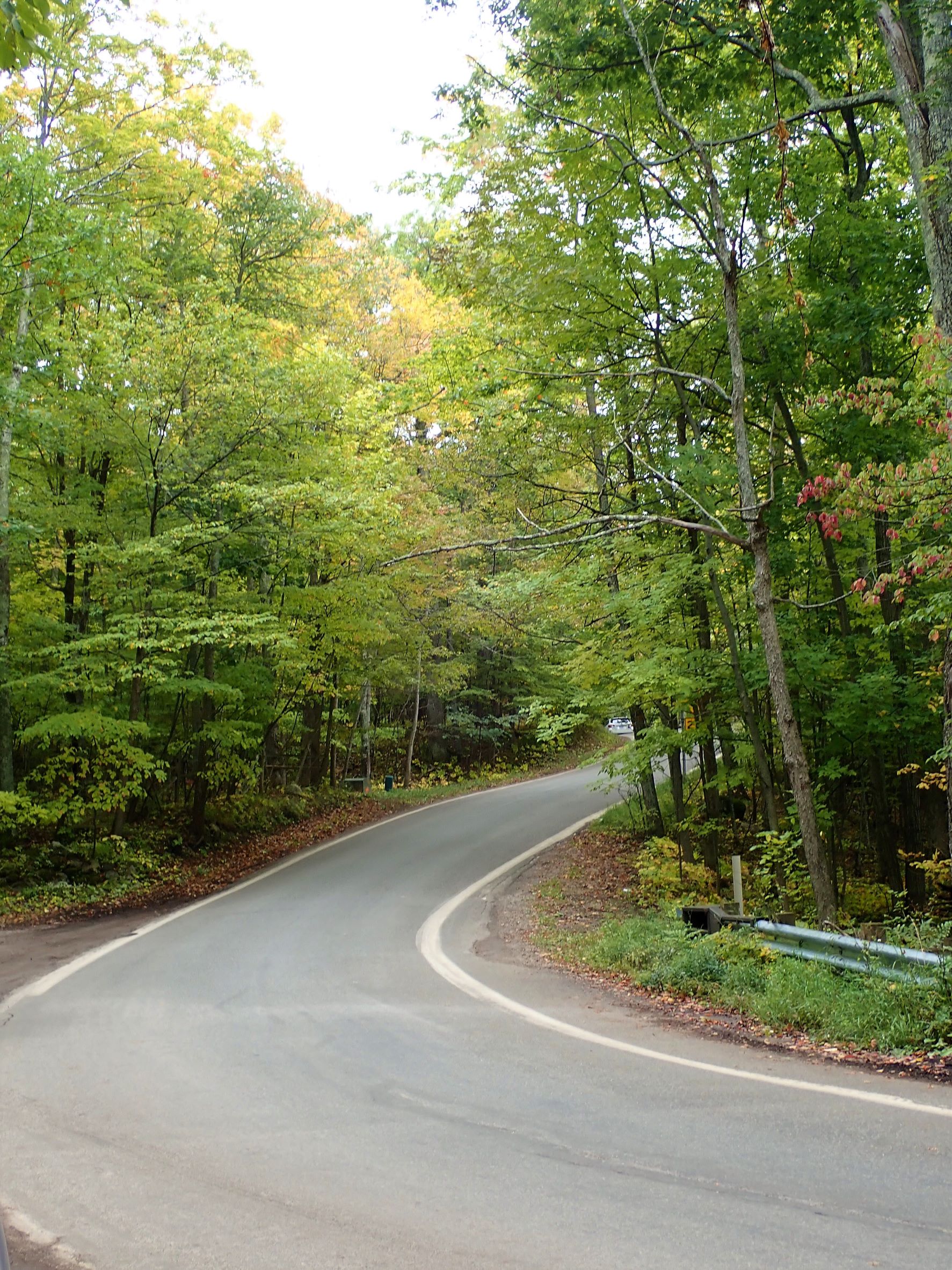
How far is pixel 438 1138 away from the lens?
4488mm

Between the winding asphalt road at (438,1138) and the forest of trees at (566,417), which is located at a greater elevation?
the forest of trees at (566,417)

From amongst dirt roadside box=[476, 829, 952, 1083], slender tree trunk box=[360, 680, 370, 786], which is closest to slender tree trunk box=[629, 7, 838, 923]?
dirt roadside box=[476, 829, 952, 1083]

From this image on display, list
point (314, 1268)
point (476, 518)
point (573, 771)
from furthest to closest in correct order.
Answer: point (573, 771) → point (476, 518) → point (314, 1268)

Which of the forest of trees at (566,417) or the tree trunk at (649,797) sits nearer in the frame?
the forest of trees at (566,417)

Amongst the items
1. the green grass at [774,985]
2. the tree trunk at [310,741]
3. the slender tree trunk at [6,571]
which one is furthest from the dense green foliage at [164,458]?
the green grass at [774,985]

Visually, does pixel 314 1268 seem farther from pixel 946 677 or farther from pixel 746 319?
pixel 746 319

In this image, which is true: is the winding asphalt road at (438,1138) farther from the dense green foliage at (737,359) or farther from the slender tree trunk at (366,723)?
the slender tree trunk at (366,723)

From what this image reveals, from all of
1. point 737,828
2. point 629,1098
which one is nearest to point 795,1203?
point 629,1098

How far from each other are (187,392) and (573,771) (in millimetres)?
21710

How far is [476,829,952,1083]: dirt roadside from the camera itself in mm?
5520

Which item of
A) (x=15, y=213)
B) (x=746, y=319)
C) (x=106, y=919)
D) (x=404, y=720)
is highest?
(x=15, y=213)

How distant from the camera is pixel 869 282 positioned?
10.3 m

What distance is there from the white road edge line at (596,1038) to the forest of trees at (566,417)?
3.62 m

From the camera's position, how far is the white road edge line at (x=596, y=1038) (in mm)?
4762
